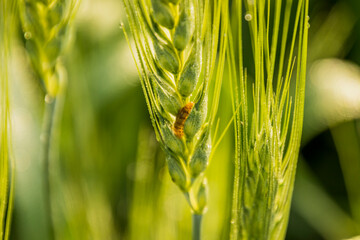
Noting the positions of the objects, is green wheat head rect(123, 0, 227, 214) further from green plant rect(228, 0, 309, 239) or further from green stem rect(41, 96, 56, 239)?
green stem rect(41, 96, 56, 239)

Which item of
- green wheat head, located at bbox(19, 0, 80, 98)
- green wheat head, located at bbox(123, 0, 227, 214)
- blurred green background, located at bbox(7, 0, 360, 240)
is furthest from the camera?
blurred green background, located at bbox(7, 0, 360, 240)

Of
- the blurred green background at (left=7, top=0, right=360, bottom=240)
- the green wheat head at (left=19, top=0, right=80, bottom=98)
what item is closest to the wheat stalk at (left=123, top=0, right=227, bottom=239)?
the green wheat head at (left=19, top=0, right=80, bottom=98)

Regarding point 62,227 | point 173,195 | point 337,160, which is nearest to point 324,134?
point 337,160

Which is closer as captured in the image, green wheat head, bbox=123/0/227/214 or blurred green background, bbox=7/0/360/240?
green wheat head, bbox=123/0/227/214

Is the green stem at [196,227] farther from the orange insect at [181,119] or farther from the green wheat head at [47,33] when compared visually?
the green wheat head at [47,33]

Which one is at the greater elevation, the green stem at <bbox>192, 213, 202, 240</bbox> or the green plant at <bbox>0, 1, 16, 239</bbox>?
the green plant at <bbox>0, 1, 16, 239</bbox>

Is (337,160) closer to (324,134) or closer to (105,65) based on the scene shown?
(324,134)

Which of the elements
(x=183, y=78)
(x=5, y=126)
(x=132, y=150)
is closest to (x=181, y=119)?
(x=183, y=78)
